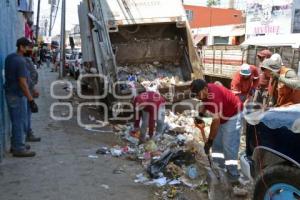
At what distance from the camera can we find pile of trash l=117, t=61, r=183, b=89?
9984mm

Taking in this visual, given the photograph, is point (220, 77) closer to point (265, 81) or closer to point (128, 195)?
point (265, 81)

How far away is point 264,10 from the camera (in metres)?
22.4

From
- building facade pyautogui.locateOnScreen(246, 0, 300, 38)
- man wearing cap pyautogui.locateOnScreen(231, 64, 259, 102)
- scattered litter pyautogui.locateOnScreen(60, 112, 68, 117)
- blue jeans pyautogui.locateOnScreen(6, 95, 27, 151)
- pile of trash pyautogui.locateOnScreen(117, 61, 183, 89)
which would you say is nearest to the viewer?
blue jeans pyautogui.locateOnScreen(6, 95, 27, 151)

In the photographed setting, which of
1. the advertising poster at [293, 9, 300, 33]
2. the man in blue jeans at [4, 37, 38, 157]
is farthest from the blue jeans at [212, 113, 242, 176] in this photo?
the advertising poster at [293, 9, 300, 33]

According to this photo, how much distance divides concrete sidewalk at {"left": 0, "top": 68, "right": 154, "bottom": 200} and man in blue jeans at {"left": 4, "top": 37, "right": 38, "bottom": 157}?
9.0 inches

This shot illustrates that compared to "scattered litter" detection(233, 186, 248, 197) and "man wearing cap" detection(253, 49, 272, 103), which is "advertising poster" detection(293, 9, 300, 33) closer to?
"man wearing cap" detection(253, 49, 272, 103)

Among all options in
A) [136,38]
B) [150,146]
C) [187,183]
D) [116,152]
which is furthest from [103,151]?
[136,38]

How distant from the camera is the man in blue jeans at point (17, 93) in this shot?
6.11 meters

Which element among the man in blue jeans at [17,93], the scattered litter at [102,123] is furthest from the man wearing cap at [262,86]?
the man in blue jeans at [17,93]

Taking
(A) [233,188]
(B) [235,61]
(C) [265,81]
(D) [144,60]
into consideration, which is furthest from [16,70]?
(B) [235,61]

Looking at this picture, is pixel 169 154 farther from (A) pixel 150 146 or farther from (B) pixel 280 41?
(B) pixel 280 41

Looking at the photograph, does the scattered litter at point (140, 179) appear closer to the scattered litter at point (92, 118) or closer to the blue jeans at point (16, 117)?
the blue jeans at point (16, 117)

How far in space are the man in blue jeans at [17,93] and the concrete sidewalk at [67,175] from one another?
23cm

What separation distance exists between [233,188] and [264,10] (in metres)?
18.9
